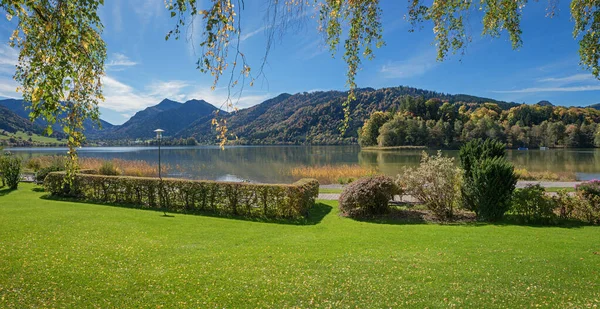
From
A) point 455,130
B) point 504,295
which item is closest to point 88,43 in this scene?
point 504,295

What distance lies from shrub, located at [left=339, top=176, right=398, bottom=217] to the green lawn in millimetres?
2787

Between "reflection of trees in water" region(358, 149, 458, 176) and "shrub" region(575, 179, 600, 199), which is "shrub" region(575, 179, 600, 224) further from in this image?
"reflection of trees in water" region(358, 149, 458, 176)

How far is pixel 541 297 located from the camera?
15.2 feet

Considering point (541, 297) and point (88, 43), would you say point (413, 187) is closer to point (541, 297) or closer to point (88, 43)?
point (541, 297)

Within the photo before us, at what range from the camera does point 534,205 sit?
10820mm

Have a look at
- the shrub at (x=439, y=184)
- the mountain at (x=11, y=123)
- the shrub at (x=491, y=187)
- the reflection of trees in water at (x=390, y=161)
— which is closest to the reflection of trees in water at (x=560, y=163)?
the reflection of trees in water at (x=390, y=161)

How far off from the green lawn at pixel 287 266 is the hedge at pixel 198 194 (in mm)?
2687

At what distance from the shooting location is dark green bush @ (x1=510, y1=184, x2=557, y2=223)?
1068cm

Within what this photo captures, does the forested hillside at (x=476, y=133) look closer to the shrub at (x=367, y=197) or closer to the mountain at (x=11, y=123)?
the shrub at (x=367, y=197)

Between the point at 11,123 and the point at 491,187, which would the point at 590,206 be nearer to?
the point at 491,187

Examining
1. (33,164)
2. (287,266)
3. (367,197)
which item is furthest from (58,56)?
(33,164)

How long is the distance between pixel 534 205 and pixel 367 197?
5626 millimetres

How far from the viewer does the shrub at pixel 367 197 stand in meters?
12.1

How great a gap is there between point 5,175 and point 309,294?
2035 cm
